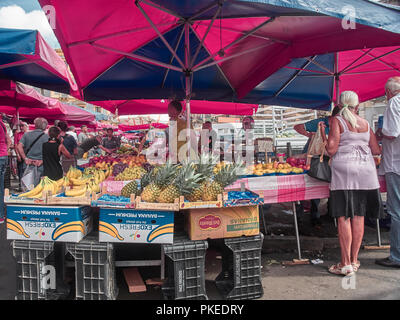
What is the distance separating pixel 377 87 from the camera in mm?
7637

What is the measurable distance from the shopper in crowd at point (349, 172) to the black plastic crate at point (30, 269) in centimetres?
335

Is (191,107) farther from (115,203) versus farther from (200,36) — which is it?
(115,203)

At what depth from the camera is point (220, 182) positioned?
132 inches

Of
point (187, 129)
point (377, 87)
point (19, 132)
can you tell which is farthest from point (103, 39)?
point (377, 87)

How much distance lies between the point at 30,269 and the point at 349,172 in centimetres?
373

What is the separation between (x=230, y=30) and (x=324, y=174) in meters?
2.64

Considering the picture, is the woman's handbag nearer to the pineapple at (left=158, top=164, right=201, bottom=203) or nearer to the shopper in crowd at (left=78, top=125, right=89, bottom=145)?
the pineapple at (left=158, top=164, right=201, bottom=203)

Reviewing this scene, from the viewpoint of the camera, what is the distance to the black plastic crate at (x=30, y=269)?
3.03 meters

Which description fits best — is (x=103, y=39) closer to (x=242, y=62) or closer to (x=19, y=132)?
(x=242, y=62)

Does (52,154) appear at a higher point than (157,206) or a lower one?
higher

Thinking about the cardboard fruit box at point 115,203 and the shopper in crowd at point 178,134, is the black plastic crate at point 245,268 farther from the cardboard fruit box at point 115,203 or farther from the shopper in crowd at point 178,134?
the shopper in crowd at point 178,134

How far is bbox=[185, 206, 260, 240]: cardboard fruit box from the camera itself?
3080 millimetres

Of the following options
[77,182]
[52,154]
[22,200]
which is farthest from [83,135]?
[22,200]

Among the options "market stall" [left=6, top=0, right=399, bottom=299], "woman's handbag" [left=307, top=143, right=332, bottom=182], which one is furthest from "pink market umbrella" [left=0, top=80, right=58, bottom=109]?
"woman's handbag" [left=307, top=143, right=332, bottom=182]
